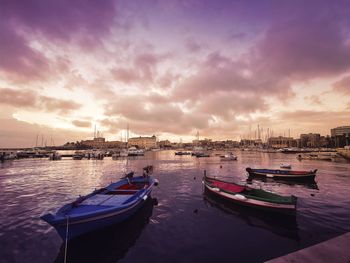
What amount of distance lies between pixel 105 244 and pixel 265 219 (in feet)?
37.5

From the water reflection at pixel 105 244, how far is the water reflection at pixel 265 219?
7717 millimetres

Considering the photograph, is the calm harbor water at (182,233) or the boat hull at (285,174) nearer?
the calm harbor water at (182,233)

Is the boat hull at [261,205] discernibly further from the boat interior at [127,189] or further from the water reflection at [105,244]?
the water reflection at [105,244]

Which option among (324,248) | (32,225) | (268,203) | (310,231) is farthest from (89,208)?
(310,231)

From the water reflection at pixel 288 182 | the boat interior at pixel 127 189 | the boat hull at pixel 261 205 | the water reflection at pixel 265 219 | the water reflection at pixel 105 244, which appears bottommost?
the water reflection at pixel 105 244

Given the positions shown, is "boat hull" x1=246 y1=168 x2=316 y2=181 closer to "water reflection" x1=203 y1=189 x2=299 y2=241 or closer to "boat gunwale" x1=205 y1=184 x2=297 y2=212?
"water reflection" x1=203 y1=189 x2=299 y2=241

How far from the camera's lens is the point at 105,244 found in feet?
36.5

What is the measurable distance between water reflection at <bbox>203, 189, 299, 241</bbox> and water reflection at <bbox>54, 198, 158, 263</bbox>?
7.72 metres

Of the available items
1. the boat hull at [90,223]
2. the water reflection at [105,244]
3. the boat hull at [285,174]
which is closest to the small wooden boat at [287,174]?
the boat hull at [285,174]

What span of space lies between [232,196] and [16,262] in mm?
15346

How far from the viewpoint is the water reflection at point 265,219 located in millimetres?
12920

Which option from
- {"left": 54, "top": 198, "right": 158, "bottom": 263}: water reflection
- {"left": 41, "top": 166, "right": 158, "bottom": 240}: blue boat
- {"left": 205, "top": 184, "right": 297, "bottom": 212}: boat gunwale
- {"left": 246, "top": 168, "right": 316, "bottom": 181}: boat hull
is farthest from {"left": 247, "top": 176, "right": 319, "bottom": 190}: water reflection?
{"left": 54, "top": 198, "right": 158, "bottom": 263}: water reflection

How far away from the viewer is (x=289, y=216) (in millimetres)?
15000

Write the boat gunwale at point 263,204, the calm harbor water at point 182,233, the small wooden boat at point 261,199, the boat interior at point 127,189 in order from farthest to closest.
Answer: the boat interior at point 127,189
the small wooden boat at point 261,199
the boat gunwale at point 263,204
the calm harbor water at point 182,233
